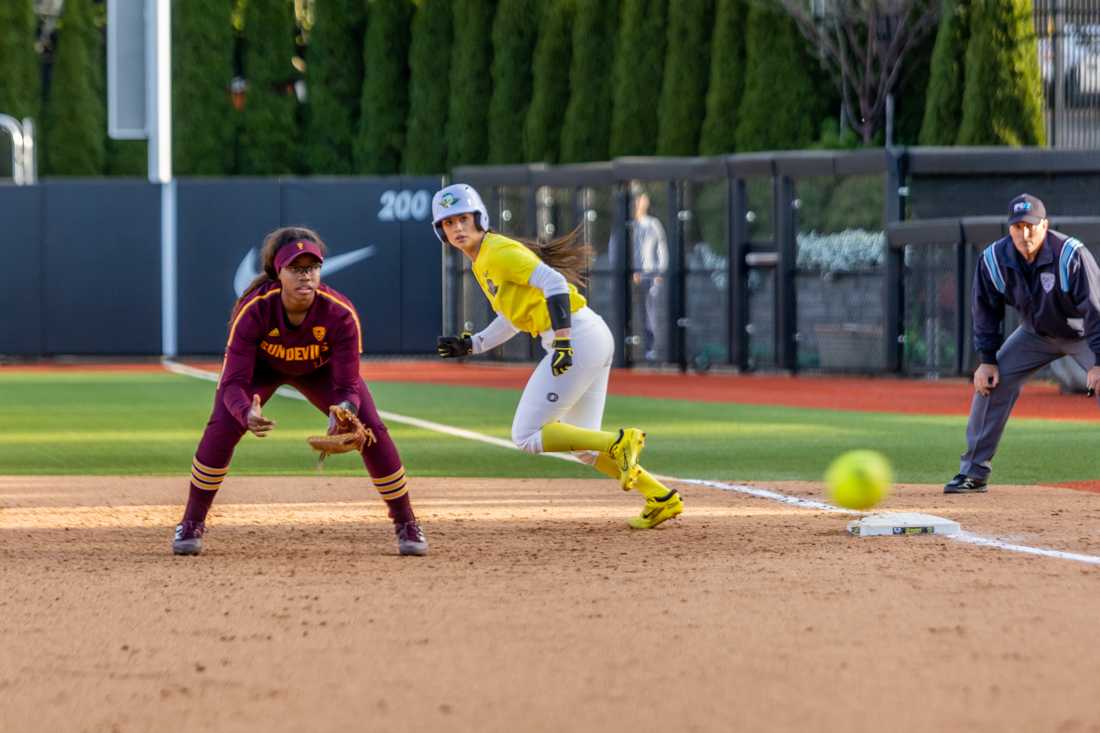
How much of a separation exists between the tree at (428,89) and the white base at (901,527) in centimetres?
2715

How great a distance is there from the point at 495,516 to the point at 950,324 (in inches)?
494

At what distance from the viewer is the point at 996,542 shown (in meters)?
8.70

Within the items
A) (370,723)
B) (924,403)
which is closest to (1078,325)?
(370,723)

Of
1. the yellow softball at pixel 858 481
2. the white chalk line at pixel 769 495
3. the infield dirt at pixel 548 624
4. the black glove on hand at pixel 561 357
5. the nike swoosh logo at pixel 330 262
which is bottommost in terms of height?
the infield dirt at pixel 548 624

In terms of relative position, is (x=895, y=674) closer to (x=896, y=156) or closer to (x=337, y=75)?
(x=896, y=156)

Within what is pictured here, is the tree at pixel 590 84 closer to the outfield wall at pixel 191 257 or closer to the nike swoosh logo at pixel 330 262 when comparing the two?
the outfield wall at pixel 191 257

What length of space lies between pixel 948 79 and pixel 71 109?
1711 cm

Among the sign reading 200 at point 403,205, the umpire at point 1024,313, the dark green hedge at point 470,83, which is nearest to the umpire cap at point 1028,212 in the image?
the umpire at point 1024,313

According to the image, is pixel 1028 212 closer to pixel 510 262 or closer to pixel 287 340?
pixel 510 262

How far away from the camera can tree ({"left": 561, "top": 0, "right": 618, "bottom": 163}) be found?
33.5 meters

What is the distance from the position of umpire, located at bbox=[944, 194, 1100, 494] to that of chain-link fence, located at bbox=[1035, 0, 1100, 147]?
2095cm

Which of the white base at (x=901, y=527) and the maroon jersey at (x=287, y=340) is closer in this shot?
the maroon jersey at (x=287, y=340)

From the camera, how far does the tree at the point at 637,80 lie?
33.1 m

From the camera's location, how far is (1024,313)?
35.0 ft
